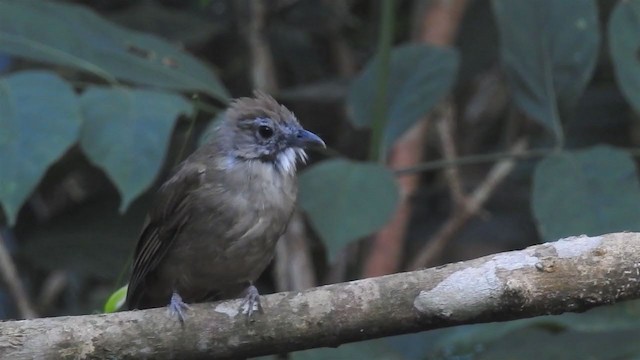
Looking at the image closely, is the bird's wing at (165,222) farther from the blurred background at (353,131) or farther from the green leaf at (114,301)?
the green leaf at (114,301)

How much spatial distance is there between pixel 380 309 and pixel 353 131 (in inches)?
103

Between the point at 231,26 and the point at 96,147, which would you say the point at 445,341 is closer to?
the point at 96,147

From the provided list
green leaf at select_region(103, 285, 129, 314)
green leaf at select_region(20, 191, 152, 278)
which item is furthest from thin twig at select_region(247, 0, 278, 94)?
green leaf at select_region(103, 285, 129, 314)

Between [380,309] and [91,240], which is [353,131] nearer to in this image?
[91,240]

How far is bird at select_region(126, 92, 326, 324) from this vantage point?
3.58 metres

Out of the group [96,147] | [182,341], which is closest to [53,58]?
[96,147]

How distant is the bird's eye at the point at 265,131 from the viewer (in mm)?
3881

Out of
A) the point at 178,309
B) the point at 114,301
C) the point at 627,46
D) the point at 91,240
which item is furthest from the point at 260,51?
the point at 178,309

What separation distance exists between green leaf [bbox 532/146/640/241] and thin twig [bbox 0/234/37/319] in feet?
6.97

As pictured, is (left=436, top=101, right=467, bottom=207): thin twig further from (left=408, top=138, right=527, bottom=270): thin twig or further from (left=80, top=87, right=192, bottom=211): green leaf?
(left=80, top=87, right=192, bottom=211): green leaf

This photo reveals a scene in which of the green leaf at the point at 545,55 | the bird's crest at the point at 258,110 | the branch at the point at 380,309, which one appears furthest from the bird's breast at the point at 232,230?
the green leaf at the point at 545,55

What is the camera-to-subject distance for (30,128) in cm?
344

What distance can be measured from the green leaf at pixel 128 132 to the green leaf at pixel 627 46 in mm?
1437

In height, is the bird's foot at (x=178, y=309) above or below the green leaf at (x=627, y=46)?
below
